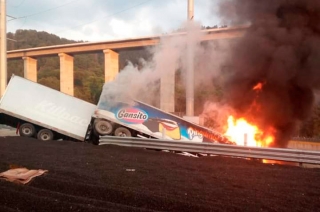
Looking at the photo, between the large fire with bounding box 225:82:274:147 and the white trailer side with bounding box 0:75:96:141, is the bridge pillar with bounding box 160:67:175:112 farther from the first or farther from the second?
the large fire with bounding box 225:82:274:147

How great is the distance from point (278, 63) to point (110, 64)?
28550mm

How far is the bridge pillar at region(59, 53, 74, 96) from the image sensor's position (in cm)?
5022

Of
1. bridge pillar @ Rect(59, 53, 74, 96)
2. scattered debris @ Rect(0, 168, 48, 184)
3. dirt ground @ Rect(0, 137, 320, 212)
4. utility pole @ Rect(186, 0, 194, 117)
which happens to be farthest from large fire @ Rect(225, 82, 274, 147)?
bridge pillar @ Rect(59, 53, 74, 96)

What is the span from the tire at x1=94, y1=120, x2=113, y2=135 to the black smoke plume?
670 cm

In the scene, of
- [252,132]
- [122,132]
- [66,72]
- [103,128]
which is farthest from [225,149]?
[66,72]

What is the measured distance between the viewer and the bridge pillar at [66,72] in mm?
50219

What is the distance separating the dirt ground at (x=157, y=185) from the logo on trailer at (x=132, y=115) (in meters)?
6.30

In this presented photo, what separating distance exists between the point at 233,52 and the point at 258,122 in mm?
3722

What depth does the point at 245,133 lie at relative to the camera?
54.5ft

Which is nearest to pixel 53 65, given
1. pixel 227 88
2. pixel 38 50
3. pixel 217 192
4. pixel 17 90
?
pixel 38 50

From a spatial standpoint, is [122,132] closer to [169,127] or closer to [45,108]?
[169,127]

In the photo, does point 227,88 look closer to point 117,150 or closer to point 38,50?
point 117,150

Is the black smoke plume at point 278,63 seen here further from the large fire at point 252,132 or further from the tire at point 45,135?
the tire at point 45,135

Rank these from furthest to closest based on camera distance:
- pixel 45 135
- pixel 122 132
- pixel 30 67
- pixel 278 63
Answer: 1. pixel 30 67
2. pixel 45 135
3. pixel 122 132
4. pixel 278 63
